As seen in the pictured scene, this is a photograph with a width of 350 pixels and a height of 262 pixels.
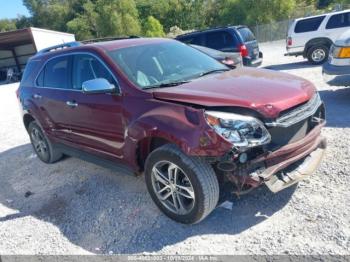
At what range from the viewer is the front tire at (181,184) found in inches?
126

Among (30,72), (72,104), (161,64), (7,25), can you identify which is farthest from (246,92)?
(7,25)

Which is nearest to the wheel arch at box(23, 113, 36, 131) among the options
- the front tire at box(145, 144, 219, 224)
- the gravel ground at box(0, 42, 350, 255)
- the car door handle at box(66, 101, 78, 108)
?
the gravel ground at box(0, 42, 350, 255)

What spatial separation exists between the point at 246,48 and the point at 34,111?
7782 mm

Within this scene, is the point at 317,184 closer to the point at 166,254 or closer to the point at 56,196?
the point at 166,254

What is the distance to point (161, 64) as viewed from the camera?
4.15m

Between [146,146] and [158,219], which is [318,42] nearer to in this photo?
[146,146]

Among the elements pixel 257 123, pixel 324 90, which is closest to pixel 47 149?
pixel 257 123

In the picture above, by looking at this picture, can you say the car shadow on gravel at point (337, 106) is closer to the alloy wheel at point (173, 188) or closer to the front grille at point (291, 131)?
the front grille at point (291, 131)

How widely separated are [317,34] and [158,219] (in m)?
11.4

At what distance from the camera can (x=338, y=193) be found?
11.7 feet

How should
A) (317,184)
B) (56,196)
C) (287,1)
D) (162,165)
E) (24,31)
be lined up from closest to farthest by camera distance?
(162,165)
(317,184)
(56,196)
(24,31)
(287,1)

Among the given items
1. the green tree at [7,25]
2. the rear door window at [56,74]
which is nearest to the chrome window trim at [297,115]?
the rear door window at [56,74]

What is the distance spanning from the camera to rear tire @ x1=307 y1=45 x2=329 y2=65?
41.4 ft

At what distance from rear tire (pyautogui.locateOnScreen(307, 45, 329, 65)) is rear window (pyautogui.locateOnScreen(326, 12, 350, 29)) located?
815 mm
